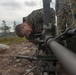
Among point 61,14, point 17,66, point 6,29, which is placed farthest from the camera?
point 6,29

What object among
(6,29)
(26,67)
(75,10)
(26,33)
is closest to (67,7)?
(26,33)

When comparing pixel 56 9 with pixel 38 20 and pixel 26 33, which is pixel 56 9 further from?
pixel 26 33

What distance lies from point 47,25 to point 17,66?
2040mm

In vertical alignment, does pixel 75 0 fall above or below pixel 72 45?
above

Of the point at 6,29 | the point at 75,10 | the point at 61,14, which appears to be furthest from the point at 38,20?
the point at 6,29

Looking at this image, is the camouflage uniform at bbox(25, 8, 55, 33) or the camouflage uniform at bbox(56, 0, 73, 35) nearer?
the camouflage uniform at bbox(56, 0, 73, 35)

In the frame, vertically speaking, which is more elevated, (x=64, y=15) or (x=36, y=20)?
(x=64, y=15)

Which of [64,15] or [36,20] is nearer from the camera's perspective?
[64,15]

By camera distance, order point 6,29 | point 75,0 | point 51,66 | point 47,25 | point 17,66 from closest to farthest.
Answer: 1. point 75,0
2. point 51,66
3. point 47,25
4. point 17,66
5. point 6,29

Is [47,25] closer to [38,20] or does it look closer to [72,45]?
[72,45]

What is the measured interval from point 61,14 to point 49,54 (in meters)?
1.51

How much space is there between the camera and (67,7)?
561 cm

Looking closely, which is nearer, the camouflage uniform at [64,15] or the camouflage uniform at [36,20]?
the camouflage uniform at [64,15]

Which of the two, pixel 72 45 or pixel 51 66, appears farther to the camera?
pixel 51 66
